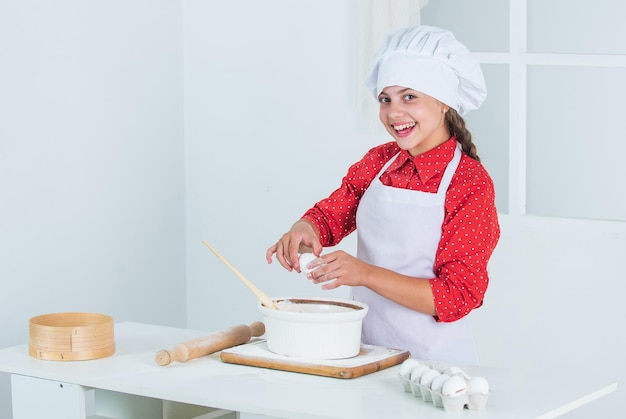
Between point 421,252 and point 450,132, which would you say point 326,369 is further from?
point 450,132

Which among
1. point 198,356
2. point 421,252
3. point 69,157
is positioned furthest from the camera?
point 69,157

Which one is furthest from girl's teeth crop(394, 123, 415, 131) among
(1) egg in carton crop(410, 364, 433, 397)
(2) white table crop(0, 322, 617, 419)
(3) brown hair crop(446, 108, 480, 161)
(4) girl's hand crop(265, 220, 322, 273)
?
(1) egg in carton crop(410, 364, 433, 397)

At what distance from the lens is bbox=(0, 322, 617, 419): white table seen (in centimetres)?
199

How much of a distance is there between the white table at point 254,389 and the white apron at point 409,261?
254 mm

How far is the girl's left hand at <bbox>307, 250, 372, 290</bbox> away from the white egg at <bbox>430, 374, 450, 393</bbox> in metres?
0.43

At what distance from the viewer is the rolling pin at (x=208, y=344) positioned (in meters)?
2.32

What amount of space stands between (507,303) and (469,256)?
1197mm

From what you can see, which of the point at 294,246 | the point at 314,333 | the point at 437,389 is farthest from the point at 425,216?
the point at 437,389

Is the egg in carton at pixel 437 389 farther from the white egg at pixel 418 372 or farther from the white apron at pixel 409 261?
the white apron at pixel 409 261

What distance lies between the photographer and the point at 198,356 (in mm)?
2375

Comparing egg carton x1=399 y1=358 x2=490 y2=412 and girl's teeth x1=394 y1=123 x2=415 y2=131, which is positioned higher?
girl's teeth x1=394 y1=123 x2=415 y2=131

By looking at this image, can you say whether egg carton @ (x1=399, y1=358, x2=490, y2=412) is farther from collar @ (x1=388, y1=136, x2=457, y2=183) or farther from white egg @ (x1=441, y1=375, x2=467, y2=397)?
collar @ (x1=388, y1=136, x2=457, y2=183)

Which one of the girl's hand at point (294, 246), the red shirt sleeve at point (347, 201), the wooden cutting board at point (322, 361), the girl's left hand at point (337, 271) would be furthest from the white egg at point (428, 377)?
the red shirt sleeve at point (347, 201)

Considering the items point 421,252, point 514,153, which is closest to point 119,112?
point 514,153
